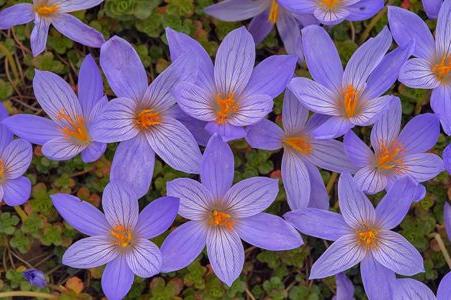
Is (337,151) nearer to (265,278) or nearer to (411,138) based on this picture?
(411,138)

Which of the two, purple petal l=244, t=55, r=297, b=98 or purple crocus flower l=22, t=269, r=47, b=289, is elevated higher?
purple petal l=244, t=55, r=297, b=98

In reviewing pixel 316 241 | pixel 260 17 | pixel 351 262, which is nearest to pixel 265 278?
pixel 316 241

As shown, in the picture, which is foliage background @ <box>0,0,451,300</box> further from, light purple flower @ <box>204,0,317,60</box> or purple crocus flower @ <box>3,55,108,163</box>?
purple crocus flower @ <box>3,55,108,163</box>

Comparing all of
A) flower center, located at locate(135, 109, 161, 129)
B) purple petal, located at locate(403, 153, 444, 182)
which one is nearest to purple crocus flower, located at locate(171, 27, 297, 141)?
flower center, located at locate(135, 109, 161, 129)

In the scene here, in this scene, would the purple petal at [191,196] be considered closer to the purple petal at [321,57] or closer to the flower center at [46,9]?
the purple petal at [321,57]

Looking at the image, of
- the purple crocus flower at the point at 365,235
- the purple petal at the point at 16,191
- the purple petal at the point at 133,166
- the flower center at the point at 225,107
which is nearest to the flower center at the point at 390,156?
the purple crocus flower at the point at 365,235

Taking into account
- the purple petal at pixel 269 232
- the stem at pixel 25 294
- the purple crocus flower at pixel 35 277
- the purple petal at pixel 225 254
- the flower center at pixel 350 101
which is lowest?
the stem at pixel 25 294
